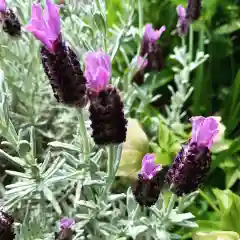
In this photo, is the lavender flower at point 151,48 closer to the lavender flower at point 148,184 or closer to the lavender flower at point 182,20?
the lavender flower at point 182,20

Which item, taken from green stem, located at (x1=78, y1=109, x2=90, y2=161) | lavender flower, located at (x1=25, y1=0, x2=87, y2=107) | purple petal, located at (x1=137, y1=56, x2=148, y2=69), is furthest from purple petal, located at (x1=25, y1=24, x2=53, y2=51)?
purple petal, located at (x1=137, y1=56, x2=148, y2=69)

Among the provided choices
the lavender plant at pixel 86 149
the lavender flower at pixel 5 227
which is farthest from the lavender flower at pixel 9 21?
the lavender flower at pixel 5 227

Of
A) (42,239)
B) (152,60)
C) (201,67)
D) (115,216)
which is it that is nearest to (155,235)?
(115,216)

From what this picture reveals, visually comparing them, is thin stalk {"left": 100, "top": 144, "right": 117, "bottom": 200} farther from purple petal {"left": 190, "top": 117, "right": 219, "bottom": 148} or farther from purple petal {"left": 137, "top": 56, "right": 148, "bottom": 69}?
purple petal {"left": 137, "top": 56, "right": 148, "bottom": 69}

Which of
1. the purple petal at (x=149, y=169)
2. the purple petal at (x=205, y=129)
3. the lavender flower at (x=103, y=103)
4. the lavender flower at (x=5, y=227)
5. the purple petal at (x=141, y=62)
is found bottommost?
the lavender flower at (x=5, y=227)

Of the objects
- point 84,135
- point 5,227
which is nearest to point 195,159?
point 84,135

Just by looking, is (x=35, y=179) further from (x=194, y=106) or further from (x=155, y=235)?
(x=194, y=106)
